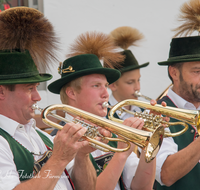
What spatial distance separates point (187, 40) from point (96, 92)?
1.21 m

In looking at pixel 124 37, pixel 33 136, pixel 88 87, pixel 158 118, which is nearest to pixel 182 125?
pixel 158 118

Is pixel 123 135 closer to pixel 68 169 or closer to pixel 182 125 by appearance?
pixel 68 169

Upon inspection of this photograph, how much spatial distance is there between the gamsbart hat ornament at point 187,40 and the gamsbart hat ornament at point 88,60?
668mm

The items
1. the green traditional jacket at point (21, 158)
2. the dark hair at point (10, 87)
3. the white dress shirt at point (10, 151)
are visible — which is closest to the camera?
the white dress shirt at point (10, 151)

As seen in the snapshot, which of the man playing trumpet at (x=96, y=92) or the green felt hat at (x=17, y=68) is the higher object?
the green felt hat at (x=17, y=68)

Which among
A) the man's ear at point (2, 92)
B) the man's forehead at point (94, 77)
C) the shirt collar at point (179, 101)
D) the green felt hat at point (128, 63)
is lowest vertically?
the shirt collar at point (179, 101)

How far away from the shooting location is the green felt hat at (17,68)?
1989 mm

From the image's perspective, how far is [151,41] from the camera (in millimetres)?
5531

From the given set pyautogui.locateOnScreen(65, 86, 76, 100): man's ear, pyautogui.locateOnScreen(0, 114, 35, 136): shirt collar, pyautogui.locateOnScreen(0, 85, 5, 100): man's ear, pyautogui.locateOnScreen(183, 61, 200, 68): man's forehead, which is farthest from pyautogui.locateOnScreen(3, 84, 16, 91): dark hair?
pyautogui.locateOnScreen(183, 61, 200, 68): man's forehead

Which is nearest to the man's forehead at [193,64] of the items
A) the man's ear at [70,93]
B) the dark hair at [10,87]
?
the man's ear at [70,93]

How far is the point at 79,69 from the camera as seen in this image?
2518 mm

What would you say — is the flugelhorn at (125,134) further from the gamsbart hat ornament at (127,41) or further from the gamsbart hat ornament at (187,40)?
the gamsbart hat ornament at (127,41)

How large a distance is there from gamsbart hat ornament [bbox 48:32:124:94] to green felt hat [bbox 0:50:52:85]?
44 cm

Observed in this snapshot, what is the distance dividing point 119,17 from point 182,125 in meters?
3.03
